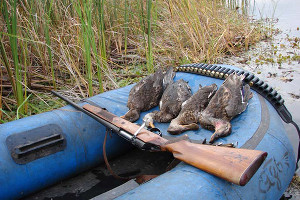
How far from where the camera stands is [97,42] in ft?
16.7

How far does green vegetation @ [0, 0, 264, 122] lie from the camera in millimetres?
3793

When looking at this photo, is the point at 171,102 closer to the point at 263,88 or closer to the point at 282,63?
the point at 263,88

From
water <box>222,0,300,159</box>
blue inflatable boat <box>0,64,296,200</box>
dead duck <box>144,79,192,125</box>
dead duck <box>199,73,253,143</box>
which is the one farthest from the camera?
water <box>222,0,300,159</box>

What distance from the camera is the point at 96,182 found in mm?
2955

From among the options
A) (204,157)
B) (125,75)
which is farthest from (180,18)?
(204,157)

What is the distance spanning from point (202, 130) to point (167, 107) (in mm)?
480

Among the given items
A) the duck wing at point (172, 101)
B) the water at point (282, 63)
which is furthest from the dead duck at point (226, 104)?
the water at point (282, 63)

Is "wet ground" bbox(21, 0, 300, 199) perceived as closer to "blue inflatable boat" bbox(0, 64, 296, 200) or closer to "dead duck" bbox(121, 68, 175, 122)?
"blue inflatable boat" bbox(0, 64, 296, 200)

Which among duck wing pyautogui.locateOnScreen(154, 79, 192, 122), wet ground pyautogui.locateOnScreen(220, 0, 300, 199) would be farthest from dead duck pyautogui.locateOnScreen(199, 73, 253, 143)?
Result: wet ground pyautogui.locateOnScreen(220, 0, 300, 199)

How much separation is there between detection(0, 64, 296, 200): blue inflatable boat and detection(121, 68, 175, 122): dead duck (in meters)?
0.12

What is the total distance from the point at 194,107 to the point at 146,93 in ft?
2.07

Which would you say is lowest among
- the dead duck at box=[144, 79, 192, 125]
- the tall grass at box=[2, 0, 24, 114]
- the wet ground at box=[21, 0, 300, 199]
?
the wet ground at box=[21, 0, 300, 199]

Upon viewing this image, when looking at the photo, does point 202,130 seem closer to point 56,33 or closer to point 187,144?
point 187,144

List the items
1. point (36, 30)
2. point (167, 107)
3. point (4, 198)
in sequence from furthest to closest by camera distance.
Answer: point (36, 30) → point (167, 107) → point (4, 198)
